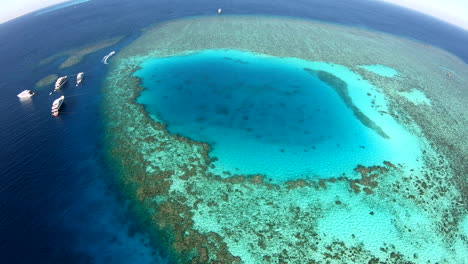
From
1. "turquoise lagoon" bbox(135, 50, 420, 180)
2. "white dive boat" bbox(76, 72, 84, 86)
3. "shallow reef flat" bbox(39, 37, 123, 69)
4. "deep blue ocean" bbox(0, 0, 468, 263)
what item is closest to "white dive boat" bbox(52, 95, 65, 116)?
"deep blue ocean" bbox(0, 0, 468, 263)

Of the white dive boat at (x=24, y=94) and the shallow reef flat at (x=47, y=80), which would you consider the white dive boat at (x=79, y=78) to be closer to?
the shallow reef flat at (x=47, y=80)

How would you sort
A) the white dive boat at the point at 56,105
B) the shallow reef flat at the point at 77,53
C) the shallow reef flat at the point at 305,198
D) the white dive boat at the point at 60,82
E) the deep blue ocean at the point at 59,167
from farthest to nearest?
1. the shallow reef flat at the point at 77,53
2. the white dive boat at the point at 60,82
3. the white dive boat at the point at 56,105
4. the shallow reef flat at the point at 305,198
5. the deep blue ocean at the point at 59,167

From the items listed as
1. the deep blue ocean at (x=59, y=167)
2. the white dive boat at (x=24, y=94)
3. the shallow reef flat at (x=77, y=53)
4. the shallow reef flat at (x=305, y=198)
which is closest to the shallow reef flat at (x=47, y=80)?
the deep blue ocean at (x=59, y=167)

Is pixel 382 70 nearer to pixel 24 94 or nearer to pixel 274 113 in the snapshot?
pixel 274 113

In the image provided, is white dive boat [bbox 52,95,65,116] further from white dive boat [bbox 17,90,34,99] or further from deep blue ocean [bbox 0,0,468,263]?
white dive boat [bbox 17,90,34,99]

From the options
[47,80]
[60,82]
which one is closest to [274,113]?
[60,82]

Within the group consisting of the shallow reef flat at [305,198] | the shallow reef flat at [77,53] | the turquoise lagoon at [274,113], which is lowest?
the shallow reef flat at [305,198]

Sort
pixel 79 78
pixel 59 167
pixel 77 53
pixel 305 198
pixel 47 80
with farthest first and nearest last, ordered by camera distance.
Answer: pixel 77 53 → pixel 47 80 → pixel 79 78 → pixel 59 167 → pixel 305 198
